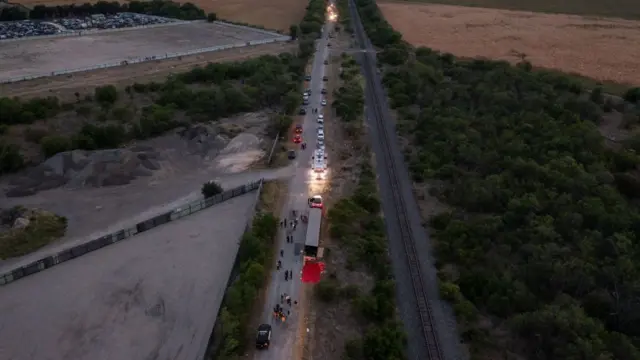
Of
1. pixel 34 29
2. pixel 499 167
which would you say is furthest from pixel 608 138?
pixel 34 29

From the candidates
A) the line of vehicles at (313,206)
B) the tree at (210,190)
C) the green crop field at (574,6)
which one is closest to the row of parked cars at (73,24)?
the line of vehicles at (313,206)

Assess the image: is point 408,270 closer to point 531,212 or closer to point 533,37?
point 531,212

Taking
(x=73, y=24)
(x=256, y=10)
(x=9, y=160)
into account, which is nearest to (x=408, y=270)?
(x=9, y=160)

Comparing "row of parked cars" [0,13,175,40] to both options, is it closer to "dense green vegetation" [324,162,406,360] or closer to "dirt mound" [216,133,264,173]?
"dirt mound" [216,133,264,173]

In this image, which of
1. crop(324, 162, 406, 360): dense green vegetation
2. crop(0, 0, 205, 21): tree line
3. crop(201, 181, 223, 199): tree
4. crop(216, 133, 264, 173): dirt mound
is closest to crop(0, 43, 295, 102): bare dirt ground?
crop(216, 133, 264, 173): dirt mound

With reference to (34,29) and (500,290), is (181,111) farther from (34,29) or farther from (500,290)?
(34,29)

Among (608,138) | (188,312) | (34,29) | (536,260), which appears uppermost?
(34,29)
